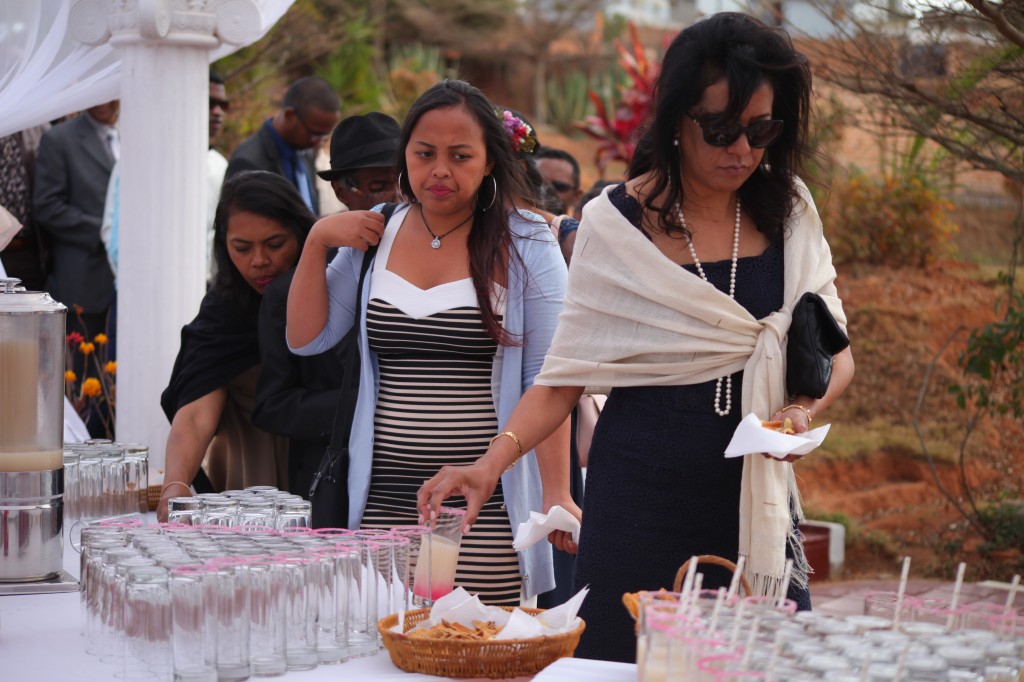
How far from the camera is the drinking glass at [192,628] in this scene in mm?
2014

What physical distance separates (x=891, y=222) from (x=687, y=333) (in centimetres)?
948

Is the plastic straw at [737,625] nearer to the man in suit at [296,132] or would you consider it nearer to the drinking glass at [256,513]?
the drinking glass at [256,513]

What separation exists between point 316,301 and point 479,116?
591 mm

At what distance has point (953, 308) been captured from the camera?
10.9 meters

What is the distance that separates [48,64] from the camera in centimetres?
442

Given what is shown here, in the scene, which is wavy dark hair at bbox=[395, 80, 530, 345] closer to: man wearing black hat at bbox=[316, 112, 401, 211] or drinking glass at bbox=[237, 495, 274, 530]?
drinking glass at bbox=[237, 495, 274, 530]

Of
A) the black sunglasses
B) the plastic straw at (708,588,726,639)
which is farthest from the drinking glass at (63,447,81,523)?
the plastic straw at (708,588,726,639)

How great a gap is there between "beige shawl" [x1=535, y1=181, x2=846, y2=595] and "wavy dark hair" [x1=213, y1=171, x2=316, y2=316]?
4.07ft

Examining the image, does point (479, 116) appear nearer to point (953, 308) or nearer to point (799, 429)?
point (799, 429)

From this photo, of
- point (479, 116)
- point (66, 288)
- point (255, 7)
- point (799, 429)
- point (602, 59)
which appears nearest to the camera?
point (799, 429)

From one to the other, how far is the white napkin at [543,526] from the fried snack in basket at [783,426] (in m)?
0.48

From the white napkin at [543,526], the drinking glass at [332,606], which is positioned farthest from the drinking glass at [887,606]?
the drinking glass at [332,606]

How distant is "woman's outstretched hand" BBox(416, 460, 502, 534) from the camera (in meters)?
2.35

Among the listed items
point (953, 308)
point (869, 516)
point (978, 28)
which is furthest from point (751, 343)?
point (953, 308)
